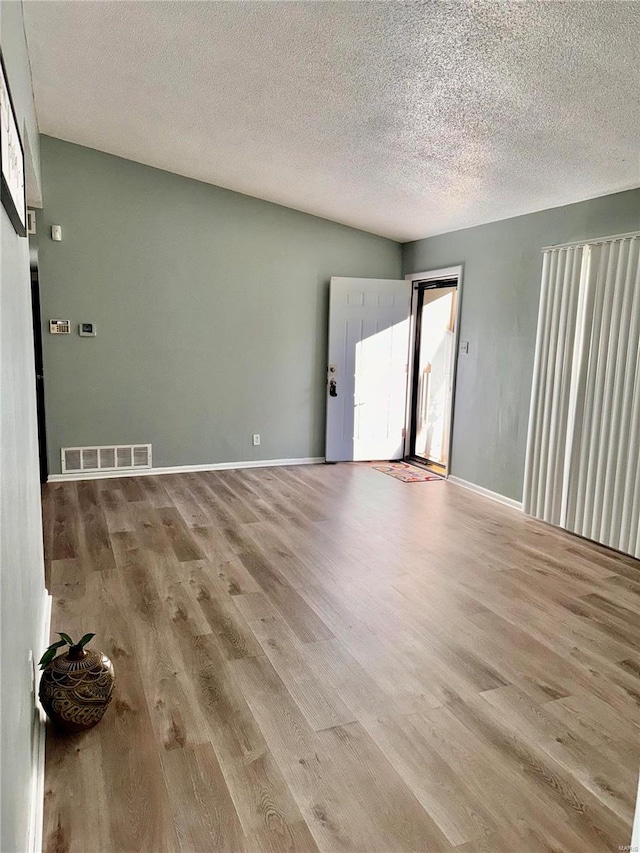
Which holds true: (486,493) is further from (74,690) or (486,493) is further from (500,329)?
(74,690)

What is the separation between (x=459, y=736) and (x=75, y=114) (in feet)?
15.9

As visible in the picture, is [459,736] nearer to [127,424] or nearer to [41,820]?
[41,820]

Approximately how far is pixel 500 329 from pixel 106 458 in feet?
12.8

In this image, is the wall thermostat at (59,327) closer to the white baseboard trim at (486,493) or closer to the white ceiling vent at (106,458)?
the white ceiling vent at (106,458)

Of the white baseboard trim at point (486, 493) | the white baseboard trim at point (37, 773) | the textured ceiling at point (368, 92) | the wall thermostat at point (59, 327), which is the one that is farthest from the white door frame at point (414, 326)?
the white baseboard trim at point (37, 773)

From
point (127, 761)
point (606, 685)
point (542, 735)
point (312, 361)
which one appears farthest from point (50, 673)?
point (312, 361)

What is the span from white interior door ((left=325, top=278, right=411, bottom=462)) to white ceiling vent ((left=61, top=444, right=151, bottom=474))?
2006 millimetres

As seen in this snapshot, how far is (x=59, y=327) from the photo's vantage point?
544 cm

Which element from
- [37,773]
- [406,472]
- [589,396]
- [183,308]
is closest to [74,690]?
[37,773]

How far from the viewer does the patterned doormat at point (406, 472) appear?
6.14m

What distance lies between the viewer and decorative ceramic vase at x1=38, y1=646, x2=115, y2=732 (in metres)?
2.06

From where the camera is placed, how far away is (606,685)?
100 inches

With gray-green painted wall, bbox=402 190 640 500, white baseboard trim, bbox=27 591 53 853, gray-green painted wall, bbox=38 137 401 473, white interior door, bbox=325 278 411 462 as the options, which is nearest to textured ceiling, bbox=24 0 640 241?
gray-green painted wall, bbox=402 190 640 500

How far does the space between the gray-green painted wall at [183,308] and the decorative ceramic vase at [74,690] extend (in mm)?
3825
